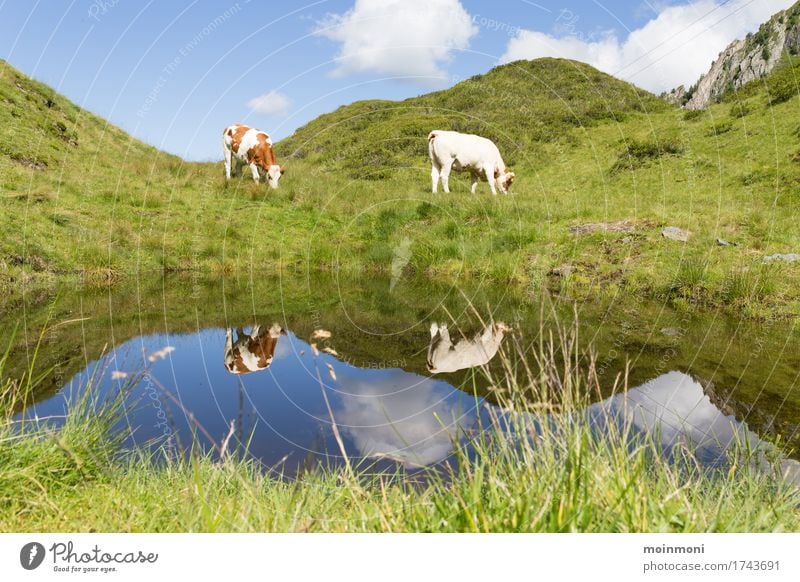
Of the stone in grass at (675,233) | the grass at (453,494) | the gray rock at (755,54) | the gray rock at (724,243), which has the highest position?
the gray rock at (755,54)

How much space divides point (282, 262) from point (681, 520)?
14.3 meters

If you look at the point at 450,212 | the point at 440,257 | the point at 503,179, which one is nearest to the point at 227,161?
the point at 450,212

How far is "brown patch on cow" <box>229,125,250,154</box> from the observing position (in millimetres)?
21580

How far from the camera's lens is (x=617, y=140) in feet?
82.9

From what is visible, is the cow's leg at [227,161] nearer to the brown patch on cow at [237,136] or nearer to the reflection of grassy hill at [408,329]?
the brown patch on cow at [237,136]

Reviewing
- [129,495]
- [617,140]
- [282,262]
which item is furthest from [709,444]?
[617,140]

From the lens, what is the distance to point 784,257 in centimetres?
1070

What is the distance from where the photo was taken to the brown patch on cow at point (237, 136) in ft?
70.8

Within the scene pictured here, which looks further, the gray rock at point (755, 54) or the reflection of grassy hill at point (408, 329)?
the gray rock at point (755, 54)

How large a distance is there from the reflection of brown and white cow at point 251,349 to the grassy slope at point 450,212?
6.27 metres

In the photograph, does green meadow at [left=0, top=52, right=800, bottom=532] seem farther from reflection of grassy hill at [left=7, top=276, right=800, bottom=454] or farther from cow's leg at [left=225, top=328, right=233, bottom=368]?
cow's leg at [left=225, top=328, right=233, bottom=368]

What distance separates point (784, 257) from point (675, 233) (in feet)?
7.94

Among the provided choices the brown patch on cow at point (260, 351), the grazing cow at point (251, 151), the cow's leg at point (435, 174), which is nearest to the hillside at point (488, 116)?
the cow's leg at point (435, 174)
